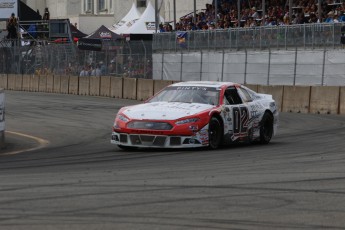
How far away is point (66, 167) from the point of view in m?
13.6

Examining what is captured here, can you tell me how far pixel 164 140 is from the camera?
1655 centimetres

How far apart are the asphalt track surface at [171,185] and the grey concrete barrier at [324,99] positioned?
9.73m

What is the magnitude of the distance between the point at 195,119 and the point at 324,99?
14436 millimetres

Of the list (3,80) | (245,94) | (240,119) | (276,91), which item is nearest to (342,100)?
(276,91)

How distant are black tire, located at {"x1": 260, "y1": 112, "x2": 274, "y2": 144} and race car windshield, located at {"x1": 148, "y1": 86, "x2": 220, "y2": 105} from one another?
1.44 meters

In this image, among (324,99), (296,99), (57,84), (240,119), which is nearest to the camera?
(240,119)

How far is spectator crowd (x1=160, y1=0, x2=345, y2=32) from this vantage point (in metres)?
36.8

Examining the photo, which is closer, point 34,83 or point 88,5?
point 34,83

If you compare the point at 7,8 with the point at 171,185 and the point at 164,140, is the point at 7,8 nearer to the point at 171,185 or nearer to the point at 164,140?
the point at 164,140

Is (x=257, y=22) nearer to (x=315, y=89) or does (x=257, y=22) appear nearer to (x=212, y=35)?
(x=212, y=35)

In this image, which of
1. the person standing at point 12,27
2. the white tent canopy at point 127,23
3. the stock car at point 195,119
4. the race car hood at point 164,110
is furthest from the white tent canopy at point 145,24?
the race car hood at point 164,110

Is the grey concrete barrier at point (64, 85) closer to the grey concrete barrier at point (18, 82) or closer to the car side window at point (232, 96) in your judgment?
the grey concrete barrier at point (18, 82)

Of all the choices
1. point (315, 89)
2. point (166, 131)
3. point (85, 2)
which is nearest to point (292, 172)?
point (166, 131)

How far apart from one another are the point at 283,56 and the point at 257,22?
656 centimetres
